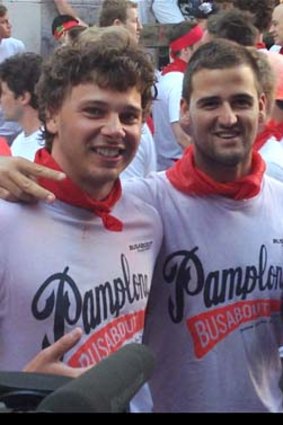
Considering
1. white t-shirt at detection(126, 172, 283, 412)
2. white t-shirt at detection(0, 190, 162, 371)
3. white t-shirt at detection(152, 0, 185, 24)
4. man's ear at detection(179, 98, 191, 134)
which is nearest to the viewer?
white t-shirt at detection(0, 190, 162, 371)

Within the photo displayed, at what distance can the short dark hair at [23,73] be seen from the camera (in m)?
5.91

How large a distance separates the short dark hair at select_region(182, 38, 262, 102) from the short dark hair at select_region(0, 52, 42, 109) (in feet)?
9.28

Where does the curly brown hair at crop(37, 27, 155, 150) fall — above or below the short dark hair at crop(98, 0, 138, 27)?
above

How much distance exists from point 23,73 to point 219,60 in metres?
3.13

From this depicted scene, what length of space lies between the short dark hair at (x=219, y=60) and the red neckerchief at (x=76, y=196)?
594 mm

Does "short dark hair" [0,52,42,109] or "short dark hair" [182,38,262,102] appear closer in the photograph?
"short dark hair" [182,38,262,102]

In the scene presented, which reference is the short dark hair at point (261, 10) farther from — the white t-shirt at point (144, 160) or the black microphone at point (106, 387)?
the black microphone at point (106, 387)

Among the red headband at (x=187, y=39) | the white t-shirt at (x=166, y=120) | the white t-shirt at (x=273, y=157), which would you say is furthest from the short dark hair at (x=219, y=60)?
the red headband at (x=187, y=39)

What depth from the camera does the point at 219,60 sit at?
306 centimetres

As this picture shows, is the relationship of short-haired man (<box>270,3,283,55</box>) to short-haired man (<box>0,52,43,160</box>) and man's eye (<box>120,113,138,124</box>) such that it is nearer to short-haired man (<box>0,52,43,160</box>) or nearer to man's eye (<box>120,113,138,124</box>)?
short-haired man (<box>0,52,43,160</box>)

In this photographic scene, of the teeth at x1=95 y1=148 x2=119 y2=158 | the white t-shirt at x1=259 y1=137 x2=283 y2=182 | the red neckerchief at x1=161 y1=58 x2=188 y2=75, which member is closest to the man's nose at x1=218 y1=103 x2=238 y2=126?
the teeth at x1=95 y1=148 x2=119 y2=158

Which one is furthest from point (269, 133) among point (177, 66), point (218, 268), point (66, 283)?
point (177, 66)

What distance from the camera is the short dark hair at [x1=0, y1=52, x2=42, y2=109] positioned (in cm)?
591

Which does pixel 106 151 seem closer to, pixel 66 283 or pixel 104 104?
pixel 104 104
